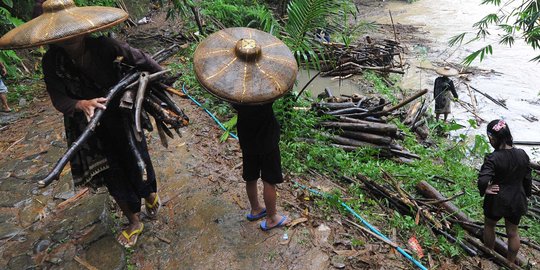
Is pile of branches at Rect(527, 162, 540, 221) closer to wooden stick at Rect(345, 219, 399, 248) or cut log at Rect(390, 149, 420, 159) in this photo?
cut log at Rect(390, 149, 420, 159)

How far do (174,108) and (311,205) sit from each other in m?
1.85

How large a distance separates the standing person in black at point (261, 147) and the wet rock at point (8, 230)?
235 cm

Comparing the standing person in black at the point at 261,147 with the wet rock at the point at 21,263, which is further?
the wet rock at the point at 21,263

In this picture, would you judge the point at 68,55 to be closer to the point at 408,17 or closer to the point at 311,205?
the point at 311,205

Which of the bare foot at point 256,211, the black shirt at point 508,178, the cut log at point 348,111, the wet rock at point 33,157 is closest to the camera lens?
the bare foot at point 256,211

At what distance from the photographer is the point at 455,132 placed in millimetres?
8273

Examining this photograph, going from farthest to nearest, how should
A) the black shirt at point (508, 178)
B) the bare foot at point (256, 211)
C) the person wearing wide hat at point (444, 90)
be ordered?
the person wearing wide hat at point (444, 90) < the black shirt at point (508, 178) < the bare foot at point (256, 211)

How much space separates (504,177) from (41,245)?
4.66 metres

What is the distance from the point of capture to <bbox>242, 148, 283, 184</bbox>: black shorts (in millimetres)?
2830

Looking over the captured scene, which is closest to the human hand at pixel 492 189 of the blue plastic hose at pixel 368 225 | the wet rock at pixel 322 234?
the blue plastic hose at pixel 368 225

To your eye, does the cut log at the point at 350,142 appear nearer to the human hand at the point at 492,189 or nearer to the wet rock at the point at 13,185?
the human hand at the point at 492,189

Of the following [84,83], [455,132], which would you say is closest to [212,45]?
[84,83]

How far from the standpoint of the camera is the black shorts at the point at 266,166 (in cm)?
283

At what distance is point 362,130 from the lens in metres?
5.50
